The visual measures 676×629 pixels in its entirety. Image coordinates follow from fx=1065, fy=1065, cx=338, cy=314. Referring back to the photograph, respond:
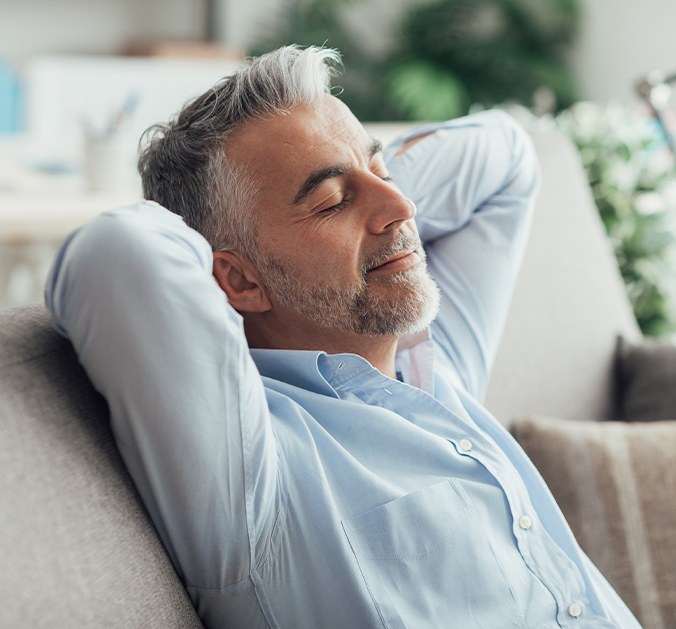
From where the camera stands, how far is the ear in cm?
129

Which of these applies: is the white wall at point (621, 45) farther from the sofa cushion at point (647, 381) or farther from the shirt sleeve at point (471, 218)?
the shirt sleeve at point (471, 218)

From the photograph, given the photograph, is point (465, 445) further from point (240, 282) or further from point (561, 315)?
point (561, 315)

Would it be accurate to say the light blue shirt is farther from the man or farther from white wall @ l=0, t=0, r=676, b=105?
white wall @ l=0, t=0, r=676, b=105

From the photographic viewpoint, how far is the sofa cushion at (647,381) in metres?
1.86

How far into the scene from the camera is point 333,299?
4.10ft

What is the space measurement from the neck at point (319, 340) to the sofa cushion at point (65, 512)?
311mm

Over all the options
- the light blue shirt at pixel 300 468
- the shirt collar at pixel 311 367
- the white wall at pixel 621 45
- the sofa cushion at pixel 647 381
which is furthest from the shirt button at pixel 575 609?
the white wall at pixel 621 45

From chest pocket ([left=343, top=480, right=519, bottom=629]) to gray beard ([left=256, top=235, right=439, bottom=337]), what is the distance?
0.21 m

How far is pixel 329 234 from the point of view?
1253 mm

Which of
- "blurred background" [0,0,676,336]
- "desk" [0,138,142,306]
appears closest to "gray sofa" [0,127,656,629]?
"desk" [0,138,142,306]

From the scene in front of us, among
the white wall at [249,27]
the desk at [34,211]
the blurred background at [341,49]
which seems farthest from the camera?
the white wall at [249,27]

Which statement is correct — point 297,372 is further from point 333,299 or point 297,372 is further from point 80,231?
point 80,231

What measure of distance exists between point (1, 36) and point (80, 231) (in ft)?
14.7

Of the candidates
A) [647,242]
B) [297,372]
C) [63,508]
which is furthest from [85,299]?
[647,242]
